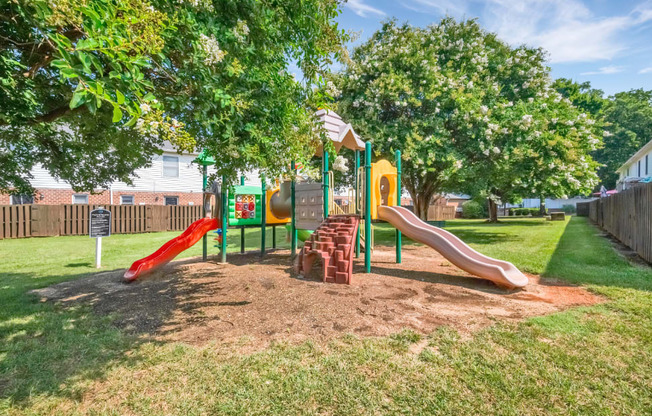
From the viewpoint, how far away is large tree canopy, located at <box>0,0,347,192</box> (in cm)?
229

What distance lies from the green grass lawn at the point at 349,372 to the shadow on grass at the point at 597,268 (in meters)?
1.88

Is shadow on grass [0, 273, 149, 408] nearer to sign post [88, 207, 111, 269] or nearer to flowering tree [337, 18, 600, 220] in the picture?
sign post [88, 207, 111, 269]

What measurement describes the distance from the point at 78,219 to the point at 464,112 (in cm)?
1891

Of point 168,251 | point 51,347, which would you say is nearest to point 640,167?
point 168,251

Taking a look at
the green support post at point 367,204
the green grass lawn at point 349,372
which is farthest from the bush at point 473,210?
the green grass lawn at point 349,372

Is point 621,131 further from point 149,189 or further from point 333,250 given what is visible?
point 149,189

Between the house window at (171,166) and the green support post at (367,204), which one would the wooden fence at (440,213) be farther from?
the green support post at (367,204)

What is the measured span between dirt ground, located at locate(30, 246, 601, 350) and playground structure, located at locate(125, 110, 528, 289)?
365 mm

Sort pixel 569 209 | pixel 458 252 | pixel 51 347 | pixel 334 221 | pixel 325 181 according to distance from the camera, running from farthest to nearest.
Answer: pixel 569 209 < pixel 325 181 < pixel 334 221 < pixel 458 252 < pixel 51 347

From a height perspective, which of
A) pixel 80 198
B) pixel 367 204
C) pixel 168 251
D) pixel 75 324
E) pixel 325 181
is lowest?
pixel 75 324

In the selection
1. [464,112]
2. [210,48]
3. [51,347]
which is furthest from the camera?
[464,112]

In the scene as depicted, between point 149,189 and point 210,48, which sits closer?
point 210,48

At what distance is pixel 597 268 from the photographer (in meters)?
7.49

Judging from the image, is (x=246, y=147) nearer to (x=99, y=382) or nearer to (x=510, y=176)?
(x=99, y=382)
